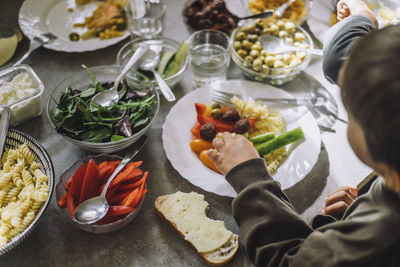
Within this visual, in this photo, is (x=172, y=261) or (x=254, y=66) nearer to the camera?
(x=172, y=261)

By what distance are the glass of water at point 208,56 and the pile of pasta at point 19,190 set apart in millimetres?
668

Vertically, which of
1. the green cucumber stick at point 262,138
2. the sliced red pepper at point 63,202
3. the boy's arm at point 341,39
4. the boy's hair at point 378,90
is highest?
the boy's hair at point 378,90

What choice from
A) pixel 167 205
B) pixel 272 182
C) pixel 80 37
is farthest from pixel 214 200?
pixel 80 37

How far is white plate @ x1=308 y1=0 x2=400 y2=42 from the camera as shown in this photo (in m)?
1.55

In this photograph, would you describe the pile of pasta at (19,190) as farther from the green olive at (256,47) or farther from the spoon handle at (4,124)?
the green olive at (256,47)

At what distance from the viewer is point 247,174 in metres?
0.93

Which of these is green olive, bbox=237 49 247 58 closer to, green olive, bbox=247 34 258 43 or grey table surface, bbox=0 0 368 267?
green olive, bbox=247 34 258 43

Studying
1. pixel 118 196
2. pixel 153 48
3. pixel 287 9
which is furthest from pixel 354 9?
pixel 118 196

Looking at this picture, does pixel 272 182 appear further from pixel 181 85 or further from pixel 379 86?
pixel 181 85

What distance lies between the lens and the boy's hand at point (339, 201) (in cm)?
102

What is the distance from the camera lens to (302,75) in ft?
4.93

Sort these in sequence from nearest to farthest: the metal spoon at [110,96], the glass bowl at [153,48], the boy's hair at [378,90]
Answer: the boy's hair at [378,90] → the metal spoon at [110,96] → the glass bowl at [153,48]

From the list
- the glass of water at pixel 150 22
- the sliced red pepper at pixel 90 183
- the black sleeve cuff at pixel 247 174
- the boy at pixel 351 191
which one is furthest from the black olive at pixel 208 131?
the glass of water at pixel 150 22

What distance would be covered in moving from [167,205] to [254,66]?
0.62m
